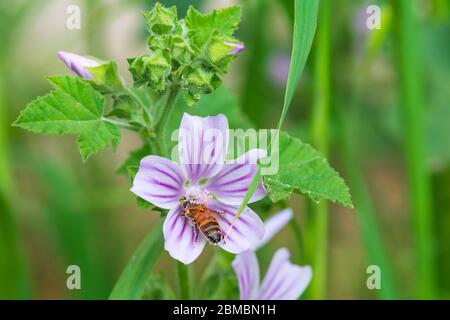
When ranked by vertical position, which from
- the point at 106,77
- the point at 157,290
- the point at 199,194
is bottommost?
the point at 157,290

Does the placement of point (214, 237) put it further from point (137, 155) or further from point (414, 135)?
point (414, 135)

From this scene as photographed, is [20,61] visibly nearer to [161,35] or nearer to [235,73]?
[235,73]

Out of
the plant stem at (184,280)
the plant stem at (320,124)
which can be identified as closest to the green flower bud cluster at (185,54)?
the plant stem at (184,280)

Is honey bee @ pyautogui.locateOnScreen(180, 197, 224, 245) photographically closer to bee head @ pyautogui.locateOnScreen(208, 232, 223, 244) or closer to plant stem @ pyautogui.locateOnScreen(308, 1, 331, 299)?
bee head @ pyautogui.locateOnScreen(208, 232, 223, 244)

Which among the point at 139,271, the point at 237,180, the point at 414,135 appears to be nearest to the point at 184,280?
the point at 139,271

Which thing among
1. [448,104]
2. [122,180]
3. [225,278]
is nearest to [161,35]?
[225,278]

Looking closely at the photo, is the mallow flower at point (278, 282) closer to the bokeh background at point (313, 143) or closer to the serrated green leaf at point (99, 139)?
the bokeh background at point (313, 143)
